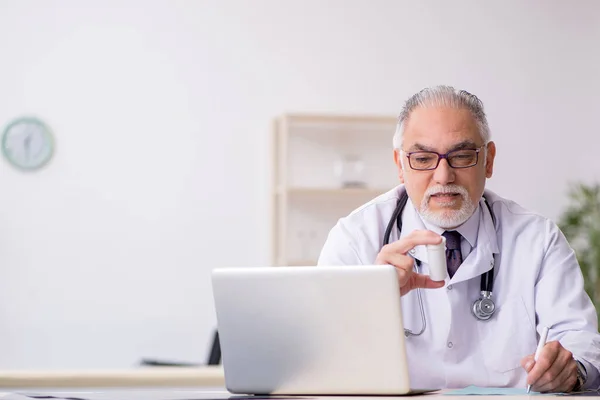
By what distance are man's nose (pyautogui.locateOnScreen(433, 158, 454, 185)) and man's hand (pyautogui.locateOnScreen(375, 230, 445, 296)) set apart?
41 cm

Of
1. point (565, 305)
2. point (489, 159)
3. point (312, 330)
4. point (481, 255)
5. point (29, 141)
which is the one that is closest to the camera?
point (312, 330)

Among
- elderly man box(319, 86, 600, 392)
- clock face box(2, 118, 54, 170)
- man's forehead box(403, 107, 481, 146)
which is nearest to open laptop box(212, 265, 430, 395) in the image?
elderly man box(319, 86, 600, 392)

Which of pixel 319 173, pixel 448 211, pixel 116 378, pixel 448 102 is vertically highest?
pixel 448 102

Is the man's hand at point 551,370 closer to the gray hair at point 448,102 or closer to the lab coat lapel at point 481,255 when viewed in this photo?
the lab coat lapel at point 481,255

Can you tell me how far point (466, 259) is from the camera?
2363mm

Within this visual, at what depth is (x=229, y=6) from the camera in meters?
5.95

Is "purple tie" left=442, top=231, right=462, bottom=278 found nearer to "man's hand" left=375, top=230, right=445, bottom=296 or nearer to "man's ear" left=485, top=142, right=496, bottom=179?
"man's ear" left=485, top=142, right=496, bottom=179

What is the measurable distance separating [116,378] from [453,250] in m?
1.54

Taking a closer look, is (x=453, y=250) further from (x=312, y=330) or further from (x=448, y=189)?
(x=312, y=330)

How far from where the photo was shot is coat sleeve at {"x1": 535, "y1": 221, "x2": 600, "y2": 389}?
2.14 meters

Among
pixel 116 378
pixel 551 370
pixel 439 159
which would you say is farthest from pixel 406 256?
pixel 116 378

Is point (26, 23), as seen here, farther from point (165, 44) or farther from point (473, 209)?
point (473, 209)

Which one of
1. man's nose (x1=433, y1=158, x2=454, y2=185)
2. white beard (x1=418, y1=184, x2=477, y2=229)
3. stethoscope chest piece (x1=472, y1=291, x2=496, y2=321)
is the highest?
man's nose (x1=433, y1=158, x2=454, y2=185)

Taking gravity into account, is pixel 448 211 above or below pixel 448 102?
below
